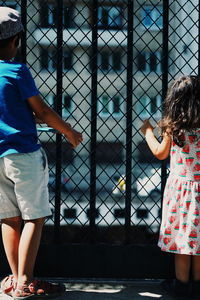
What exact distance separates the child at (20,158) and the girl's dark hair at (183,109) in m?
0.52

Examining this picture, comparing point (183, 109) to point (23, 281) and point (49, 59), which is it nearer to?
point (49, 59)

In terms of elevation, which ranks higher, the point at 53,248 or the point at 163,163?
the point at 163,163

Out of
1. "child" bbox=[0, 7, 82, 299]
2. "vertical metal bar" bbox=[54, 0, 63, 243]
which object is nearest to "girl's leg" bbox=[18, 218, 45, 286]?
"child" bbox=[0, 7, 82, 299]

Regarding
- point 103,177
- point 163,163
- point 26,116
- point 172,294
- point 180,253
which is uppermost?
point 26,116

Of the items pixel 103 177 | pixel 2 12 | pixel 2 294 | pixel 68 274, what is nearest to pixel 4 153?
pixel 2 12

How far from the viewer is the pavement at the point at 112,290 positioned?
2.79 meters

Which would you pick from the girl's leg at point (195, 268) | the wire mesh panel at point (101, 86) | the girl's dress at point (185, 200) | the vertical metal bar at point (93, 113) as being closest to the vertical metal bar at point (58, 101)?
the wire mesh panel at point (101, 86)

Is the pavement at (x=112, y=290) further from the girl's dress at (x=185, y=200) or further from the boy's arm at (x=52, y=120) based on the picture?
the boy's arm at (x=52, y=120)

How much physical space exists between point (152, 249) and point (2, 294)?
948mm

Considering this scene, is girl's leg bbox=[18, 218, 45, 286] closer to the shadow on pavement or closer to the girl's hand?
the shadow on pavement

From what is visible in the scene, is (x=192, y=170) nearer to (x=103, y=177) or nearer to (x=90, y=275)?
(x=90, y=275)

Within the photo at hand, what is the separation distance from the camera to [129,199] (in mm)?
3055

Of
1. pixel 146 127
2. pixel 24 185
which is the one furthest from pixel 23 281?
pixel 146 127

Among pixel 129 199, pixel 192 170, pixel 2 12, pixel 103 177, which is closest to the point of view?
pixel 2 12
